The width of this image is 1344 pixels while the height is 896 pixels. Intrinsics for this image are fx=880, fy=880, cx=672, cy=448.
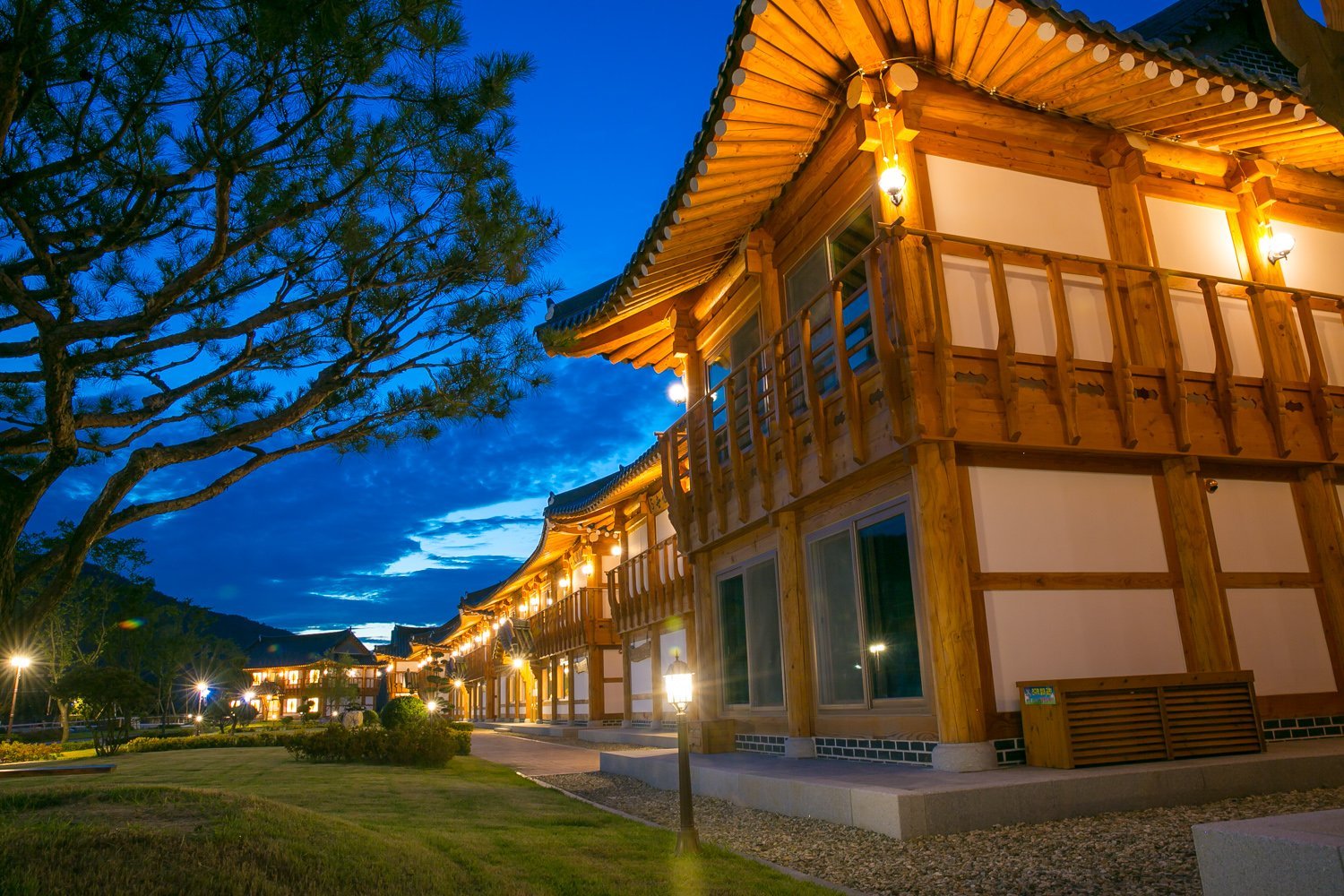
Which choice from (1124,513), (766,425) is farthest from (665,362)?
(1124,513)

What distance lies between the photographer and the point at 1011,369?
7.13m

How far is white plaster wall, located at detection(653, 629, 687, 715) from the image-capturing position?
59.6 feet

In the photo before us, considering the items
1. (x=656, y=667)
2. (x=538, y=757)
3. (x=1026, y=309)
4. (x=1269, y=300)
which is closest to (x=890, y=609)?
(x=1026, y=309)

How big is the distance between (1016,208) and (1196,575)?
373 centimetres

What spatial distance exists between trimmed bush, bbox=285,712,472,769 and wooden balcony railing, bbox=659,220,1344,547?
864 centimetres

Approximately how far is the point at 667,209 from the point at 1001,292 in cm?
368

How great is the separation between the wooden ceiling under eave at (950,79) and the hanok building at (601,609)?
812cm

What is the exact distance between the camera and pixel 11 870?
3.66 metres

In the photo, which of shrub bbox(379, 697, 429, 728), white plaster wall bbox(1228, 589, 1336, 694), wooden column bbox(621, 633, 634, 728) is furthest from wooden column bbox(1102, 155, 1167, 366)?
shrub bbox(379, 697, 429, 728)

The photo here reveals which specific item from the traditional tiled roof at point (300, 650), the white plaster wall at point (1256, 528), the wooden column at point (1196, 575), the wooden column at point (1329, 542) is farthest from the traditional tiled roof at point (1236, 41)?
the traditional tiled roof at point (300, 650)

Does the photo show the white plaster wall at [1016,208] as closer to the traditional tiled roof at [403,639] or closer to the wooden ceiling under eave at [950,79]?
the wooden ceiling under eave at [950,79]

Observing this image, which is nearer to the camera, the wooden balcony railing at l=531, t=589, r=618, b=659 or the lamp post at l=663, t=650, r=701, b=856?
the lamp post at l=663, t=650, r=701, b=856

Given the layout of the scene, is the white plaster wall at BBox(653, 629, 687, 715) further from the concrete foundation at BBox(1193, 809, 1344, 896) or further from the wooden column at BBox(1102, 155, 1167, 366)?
the concrete foundation at BBox(1193, 809, 1344, 896)

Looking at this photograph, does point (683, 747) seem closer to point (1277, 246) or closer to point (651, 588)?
point (1277, 246)
